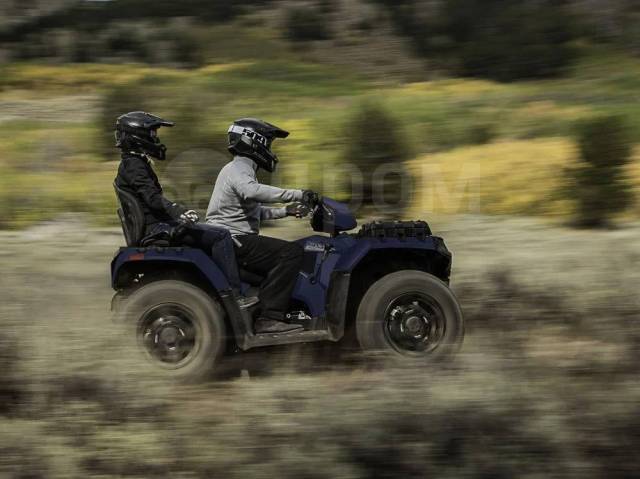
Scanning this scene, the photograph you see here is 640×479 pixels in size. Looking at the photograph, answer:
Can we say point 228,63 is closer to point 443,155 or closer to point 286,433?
point 443,155

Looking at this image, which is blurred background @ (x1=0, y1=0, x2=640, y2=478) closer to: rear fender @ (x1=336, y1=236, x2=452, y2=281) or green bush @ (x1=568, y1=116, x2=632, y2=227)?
green bush @ (x1=568, y1=116, x2=632, y2=227)

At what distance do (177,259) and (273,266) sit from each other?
63 centimetres

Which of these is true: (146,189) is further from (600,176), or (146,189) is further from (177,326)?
(600,176)

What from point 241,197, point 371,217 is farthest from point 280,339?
point 371,217

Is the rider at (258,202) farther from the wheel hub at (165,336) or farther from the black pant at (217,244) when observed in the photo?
the wheel hub at (165,336)

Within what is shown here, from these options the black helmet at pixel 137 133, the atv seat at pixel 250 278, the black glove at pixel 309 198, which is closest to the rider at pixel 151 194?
the black helmet at pixel 137 133

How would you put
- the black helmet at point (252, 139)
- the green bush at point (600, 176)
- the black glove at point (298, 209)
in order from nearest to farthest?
the black glove at point (298, 209) → the black helmet at point (252, 139) → the green bush at point (600, 176)

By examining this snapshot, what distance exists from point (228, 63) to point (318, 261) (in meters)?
34.5

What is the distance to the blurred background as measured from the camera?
4.97 m

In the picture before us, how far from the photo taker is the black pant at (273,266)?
695 centimetres

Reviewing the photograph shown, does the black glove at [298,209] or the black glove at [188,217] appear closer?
the black glove at [188,217]

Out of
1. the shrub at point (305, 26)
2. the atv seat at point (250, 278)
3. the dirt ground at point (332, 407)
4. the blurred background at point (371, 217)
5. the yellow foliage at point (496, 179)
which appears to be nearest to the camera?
the dirt ground at point (332, 407)

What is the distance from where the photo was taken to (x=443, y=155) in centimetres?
1861

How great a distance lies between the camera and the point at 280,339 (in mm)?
6902
